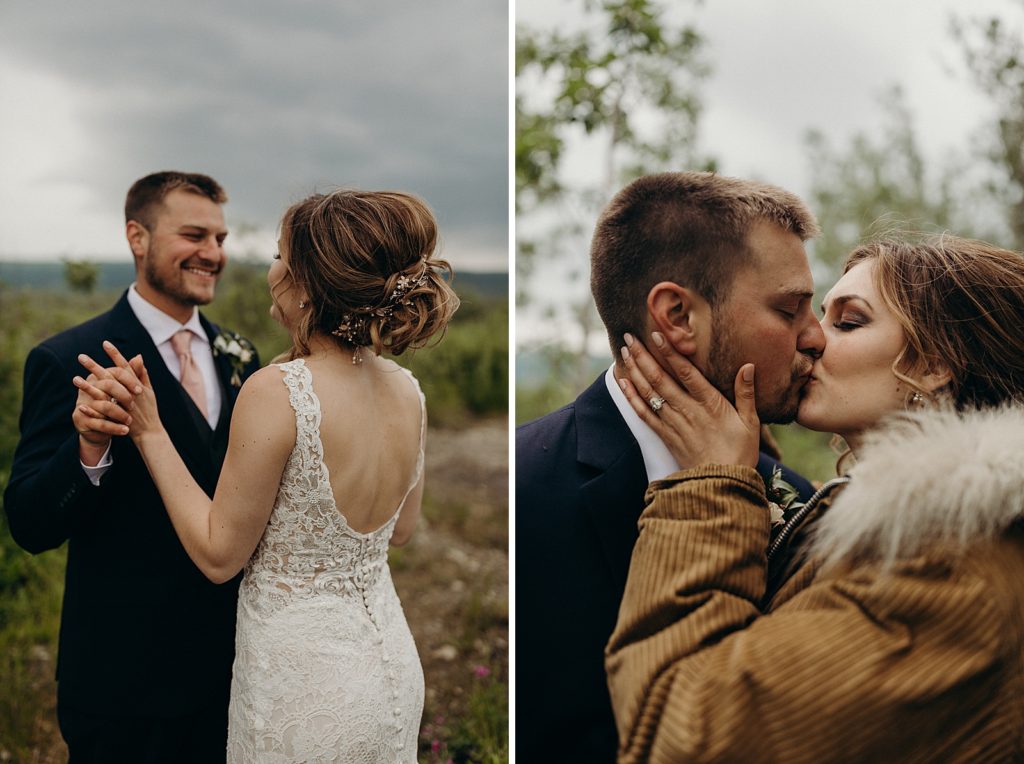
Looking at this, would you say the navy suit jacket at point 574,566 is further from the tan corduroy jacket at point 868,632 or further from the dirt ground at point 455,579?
the dirt ground at point 455,579

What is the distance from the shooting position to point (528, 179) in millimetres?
3377

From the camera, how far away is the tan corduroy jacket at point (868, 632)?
136 cm

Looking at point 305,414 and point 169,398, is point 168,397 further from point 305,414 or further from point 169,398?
point 305,414

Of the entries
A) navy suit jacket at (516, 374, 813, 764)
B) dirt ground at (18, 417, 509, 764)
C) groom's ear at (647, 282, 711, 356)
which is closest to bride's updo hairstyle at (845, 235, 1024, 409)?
groom's ear at (647, 282, 711, 356)

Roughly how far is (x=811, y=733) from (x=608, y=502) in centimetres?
69

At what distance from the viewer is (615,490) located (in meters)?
1.93

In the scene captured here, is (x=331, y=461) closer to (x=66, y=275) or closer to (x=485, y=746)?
(x=485, y=746)

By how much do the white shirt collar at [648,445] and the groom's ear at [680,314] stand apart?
19 cm

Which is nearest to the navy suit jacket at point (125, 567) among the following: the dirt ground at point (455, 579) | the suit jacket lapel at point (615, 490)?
the dirt ground at point (455, 579)

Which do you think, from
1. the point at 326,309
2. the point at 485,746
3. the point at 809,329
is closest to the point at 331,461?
the point at 326,309

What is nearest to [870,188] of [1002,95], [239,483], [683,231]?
[1002,95]

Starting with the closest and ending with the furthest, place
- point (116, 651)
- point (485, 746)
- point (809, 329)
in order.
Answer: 1. point (809, 329)
2. point (116, 651)
3. point (485, 746)

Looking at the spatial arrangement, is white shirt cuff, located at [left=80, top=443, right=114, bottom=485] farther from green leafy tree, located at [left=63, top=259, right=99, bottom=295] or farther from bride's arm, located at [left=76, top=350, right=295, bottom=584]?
green leafy tree, located at [left=63, top=259, right=99, bottom=295]

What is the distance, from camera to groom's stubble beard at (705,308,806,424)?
185 cm
